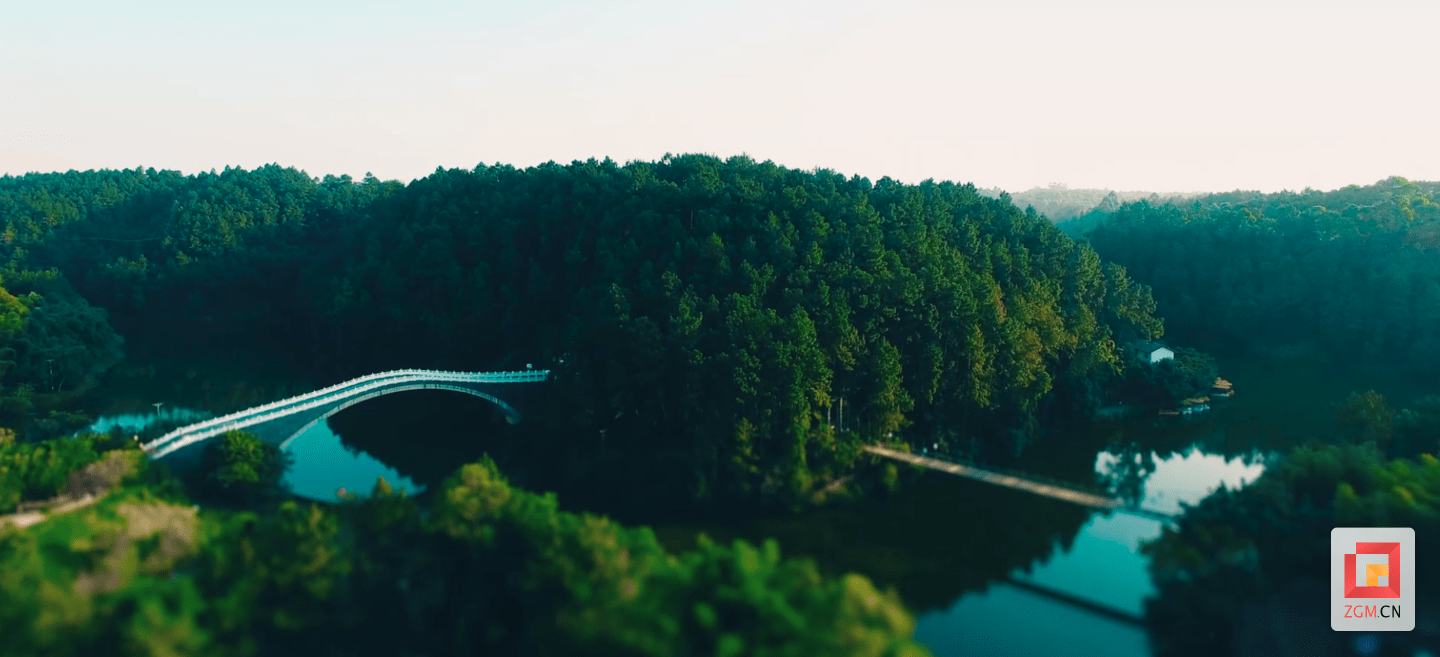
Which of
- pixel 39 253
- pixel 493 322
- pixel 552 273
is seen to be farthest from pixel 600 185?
pixel 39 253

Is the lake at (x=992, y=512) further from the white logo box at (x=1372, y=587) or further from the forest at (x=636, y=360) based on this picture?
the white logo box at (x=1372, y=587)

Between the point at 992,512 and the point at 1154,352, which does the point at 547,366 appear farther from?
the point at 1154,352

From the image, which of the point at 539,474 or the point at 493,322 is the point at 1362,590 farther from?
the point at 493,322

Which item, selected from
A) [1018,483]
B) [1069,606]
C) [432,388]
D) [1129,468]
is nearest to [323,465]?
[432,388]

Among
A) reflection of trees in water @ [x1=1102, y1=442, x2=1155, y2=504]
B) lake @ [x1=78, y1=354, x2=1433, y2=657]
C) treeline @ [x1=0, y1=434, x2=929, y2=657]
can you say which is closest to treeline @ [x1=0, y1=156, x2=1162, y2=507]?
lake @ [x1=78, y1=354, x2=1433, y2=657]

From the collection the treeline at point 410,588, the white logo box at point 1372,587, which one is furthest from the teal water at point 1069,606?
the treeline at point 410,588

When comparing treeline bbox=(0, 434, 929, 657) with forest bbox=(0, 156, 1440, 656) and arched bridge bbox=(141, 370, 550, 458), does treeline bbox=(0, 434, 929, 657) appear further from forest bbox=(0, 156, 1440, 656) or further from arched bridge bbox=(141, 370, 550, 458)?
arched bridge bbox=(141, 370, 550, 458)
